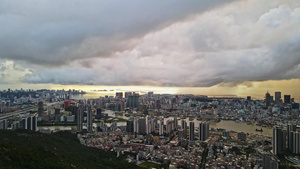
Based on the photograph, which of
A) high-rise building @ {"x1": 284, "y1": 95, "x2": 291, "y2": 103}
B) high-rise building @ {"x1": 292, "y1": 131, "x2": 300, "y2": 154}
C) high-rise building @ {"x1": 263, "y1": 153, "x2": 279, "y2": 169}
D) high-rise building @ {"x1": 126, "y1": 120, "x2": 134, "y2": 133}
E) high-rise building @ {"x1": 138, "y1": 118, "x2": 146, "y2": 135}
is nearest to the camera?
high-rise building @ {"x1": 263, "y1": 153, "x2": 279, "y2": 169}

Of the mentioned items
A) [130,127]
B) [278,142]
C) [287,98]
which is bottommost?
[130,127]

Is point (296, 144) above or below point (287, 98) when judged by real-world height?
below

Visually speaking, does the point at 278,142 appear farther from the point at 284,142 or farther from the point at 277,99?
the point at 277,99

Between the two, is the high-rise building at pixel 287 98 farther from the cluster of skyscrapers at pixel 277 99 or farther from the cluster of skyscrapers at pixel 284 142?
the cluster of skyscrapers at pixel 284 142

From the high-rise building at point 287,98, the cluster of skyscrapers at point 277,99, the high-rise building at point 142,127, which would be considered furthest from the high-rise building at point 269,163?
the high-rise building at point 287,98

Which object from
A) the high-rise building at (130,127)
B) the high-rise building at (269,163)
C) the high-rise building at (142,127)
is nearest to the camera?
the high-rise building at (269,163)

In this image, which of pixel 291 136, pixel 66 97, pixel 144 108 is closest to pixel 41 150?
pixel 291 136

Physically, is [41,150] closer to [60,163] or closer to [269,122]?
[60,163]

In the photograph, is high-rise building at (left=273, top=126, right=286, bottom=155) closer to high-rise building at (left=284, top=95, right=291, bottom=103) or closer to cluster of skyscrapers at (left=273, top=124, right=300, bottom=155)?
cluster of skyscrapers at (left=273, top=124, right=300, bottom=155)

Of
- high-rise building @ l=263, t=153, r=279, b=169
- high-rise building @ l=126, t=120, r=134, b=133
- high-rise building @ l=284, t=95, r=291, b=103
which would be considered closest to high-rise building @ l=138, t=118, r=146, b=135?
high-rise building @ l=126, t=120, r=134, b=133

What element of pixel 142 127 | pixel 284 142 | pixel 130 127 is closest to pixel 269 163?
pixel 284 142

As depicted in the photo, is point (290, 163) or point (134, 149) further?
point (134, 149)
